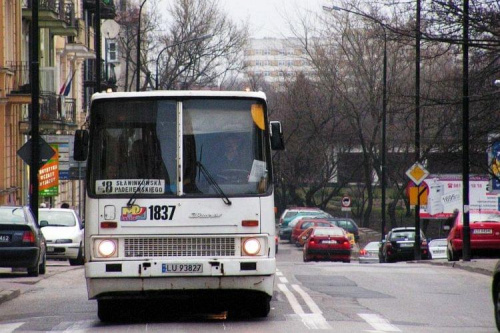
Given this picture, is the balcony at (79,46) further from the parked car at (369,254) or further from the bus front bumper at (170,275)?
the bus front bumper at (170,275)

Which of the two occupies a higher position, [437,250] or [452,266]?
[452,266]

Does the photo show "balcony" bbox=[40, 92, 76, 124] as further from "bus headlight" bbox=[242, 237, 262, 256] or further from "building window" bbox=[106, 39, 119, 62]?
"bus headlight" bbox=[242, 237, 262, 256]

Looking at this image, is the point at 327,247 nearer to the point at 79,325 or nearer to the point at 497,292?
the point at 79,325

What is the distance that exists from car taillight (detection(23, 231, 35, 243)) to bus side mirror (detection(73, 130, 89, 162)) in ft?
30.2

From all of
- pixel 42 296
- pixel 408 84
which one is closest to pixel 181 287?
pixel 42 296

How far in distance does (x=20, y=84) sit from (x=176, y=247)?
27.7 meters

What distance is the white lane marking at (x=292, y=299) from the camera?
15.0 meters

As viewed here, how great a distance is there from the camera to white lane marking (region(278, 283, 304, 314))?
15004mm

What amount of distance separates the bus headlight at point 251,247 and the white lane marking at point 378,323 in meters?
1.52

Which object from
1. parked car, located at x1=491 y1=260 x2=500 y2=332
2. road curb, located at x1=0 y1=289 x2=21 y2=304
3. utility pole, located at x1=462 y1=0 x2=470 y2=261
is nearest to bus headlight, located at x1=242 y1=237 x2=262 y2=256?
parked car, located at x1=491 y1=260 x2=500 y2=332

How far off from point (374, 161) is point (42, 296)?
50.1m

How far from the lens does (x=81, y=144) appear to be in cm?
1358

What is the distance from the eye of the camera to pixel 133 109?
13.6 metres

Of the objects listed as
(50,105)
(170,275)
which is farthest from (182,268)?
(50,105)
